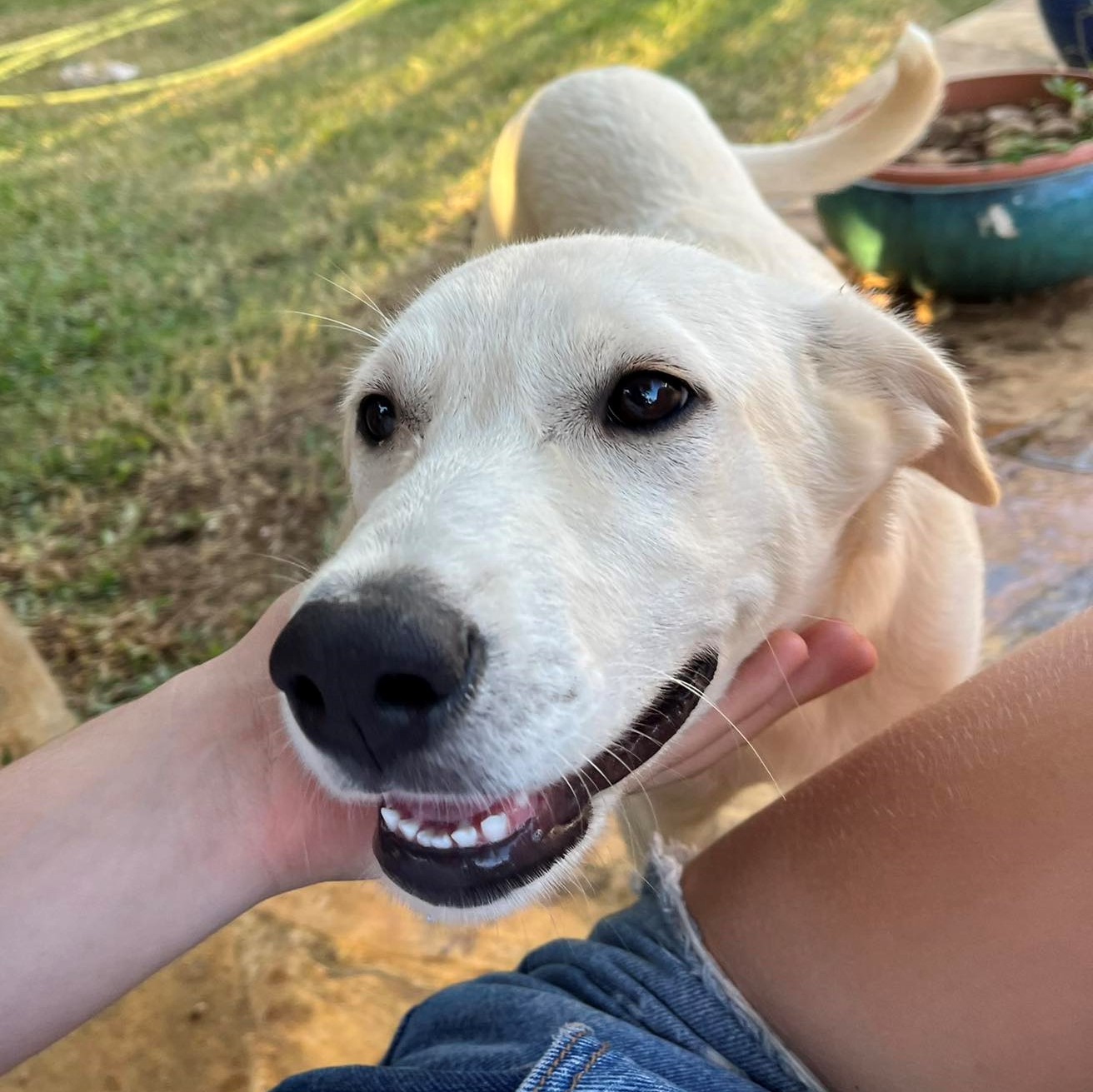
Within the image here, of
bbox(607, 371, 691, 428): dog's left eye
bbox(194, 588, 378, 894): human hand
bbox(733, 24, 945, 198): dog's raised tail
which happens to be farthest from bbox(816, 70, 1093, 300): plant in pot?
bbox(194, 588, 378, 894): human hand

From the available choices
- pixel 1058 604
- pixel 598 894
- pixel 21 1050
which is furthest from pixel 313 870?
pixel 1058 604

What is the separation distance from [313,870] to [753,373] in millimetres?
1233

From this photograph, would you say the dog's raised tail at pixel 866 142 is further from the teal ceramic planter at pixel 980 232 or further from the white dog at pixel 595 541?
the white dog at pixel 595 541

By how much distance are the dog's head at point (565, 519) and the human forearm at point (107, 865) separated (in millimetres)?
404

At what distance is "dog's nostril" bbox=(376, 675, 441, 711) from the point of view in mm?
1270

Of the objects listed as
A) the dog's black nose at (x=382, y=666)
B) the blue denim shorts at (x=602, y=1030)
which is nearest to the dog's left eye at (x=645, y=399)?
the dog's black nose at (x=382, y=666)

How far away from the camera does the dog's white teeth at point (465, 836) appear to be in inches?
58.9

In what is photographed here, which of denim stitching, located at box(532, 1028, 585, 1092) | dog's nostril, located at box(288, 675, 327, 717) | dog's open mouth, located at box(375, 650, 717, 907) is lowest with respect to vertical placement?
denim stitching, located at box(532, 1028, 585, 1092)

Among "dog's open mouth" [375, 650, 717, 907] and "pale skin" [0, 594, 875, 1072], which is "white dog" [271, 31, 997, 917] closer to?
"dog's open mouth" [375, 650, 717, 907]

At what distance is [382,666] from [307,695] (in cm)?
16

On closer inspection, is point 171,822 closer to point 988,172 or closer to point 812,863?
point 812,863

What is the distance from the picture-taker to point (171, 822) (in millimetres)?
1744

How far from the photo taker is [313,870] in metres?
1.86

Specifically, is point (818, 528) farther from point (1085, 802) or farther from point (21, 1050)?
point (21, 1050)
